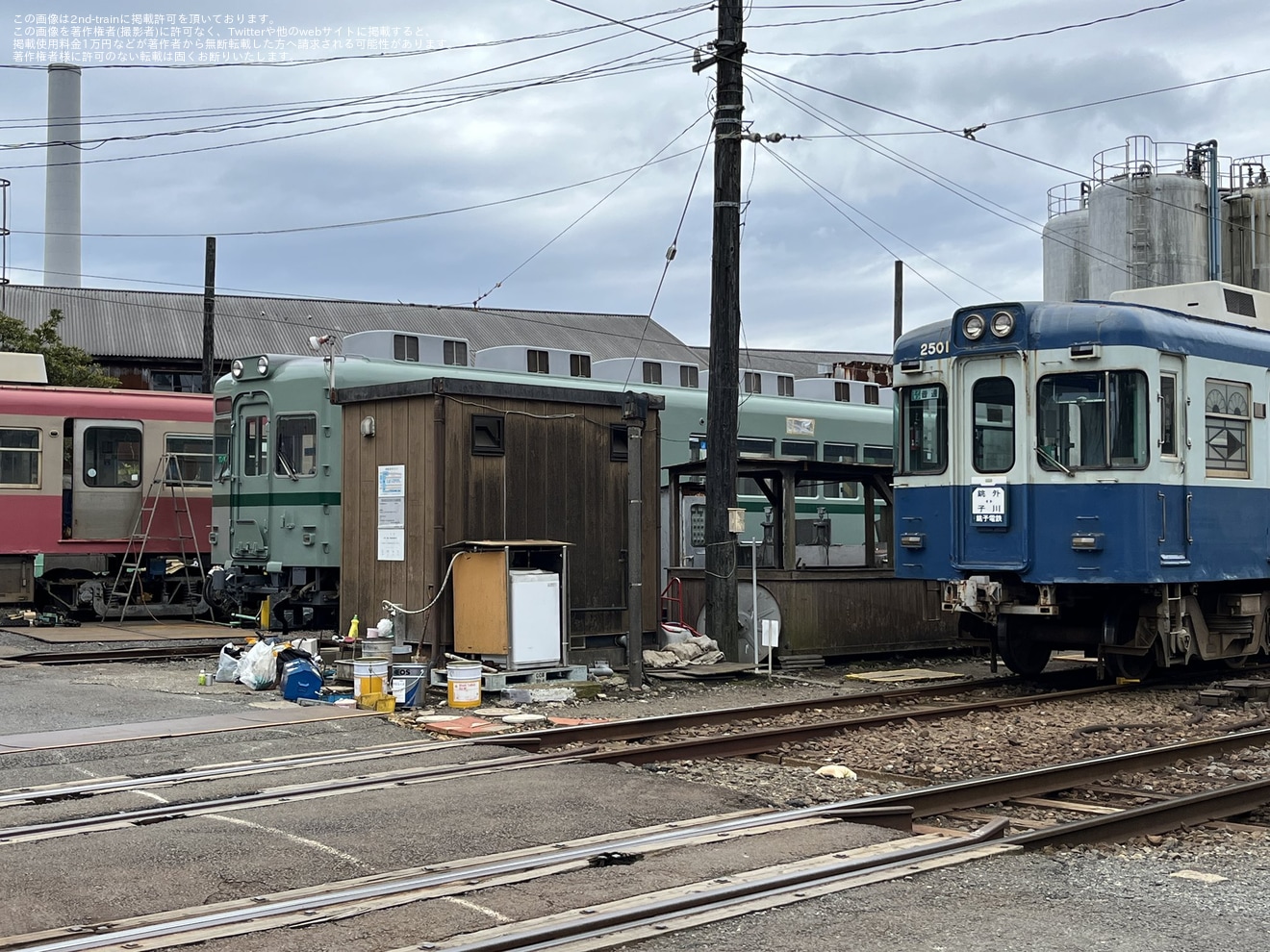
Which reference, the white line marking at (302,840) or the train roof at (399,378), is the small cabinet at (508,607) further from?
the white line marking at (302,840)

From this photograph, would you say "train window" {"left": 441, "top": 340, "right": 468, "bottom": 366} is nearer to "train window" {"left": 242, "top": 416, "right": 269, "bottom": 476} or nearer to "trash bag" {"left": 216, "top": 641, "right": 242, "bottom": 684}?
"train window" {"left": 242, "top": 416, "right": 269, "bottom": 476}

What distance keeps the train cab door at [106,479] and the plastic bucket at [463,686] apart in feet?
38.2

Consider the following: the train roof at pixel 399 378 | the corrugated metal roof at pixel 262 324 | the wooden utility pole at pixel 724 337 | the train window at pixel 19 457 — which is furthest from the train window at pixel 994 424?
the corrugated metal roof at pixel 262 324

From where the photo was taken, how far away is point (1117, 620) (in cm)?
1393

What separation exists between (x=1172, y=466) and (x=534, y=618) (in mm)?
6195

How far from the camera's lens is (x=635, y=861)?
22.1 ft

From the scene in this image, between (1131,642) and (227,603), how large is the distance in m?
11.6

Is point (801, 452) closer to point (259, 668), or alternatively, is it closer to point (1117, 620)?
point (1117, 620)

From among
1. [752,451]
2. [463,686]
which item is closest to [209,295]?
[752,451]

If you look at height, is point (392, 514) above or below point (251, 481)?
below

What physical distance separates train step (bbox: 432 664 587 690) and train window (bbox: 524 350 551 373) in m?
7.84

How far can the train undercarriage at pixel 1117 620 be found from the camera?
540 inches

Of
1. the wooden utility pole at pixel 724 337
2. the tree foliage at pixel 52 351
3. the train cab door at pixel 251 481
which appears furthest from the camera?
the tree foliage at pixel 52 351

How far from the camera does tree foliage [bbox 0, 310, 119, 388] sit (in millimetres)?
32688
